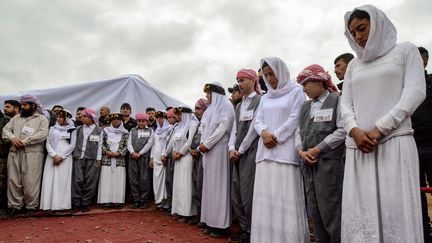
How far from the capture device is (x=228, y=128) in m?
4.04

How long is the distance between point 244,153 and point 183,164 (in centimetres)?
186

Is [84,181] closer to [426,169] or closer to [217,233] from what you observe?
[217,233]

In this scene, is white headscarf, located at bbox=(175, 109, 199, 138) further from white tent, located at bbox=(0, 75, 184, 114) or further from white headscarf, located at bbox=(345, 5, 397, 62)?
white tent, located at bbox=(0, 75, 184, 114)

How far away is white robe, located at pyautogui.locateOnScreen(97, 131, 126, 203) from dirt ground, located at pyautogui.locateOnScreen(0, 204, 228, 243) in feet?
1.37

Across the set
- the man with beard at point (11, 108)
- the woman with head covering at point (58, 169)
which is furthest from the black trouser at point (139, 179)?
the man with beard at point (11, 108)

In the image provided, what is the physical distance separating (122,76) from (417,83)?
350 inches

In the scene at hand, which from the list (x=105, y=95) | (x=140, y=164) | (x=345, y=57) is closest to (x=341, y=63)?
(x=345, y=57)

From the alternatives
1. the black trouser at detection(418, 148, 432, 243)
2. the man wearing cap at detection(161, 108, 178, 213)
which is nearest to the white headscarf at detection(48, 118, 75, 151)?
the man wearing cap at detection(161, 108, 178, 213)

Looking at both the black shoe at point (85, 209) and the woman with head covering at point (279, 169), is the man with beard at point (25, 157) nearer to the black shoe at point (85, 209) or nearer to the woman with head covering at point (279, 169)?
the black shoe at point (85, 209)

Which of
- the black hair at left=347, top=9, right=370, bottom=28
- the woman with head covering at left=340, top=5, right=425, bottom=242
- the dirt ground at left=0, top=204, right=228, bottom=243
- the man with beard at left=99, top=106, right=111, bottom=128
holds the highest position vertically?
the black hair at left=347, top=9, right=370, bottom=28

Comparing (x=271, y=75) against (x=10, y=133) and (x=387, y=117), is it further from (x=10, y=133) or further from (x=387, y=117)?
(x=10, y=133)

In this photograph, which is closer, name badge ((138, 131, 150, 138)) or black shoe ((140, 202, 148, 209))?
black shoe ((140, 202, 148, 209))

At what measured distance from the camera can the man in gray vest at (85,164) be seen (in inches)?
223

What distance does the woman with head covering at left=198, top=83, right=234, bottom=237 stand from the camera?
12.7 ft
